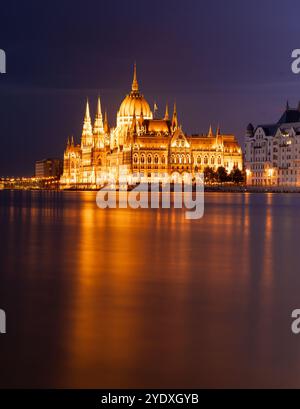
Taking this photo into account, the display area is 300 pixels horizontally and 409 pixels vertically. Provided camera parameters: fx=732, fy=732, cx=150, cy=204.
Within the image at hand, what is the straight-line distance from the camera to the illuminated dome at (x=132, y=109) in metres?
144

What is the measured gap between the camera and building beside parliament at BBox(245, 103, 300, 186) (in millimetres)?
104250

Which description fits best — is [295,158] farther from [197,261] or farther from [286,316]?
[286,316]

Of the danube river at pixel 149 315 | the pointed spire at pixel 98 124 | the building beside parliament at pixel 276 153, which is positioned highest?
the pointed spire at pixel 98 124

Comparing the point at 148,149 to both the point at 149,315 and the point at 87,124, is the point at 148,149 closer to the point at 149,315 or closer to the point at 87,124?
the point at 87,124

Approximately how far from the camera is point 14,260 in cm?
2016

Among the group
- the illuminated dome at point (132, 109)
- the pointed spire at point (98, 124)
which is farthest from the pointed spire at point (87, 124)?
the illuminated dome at point (132, 109)

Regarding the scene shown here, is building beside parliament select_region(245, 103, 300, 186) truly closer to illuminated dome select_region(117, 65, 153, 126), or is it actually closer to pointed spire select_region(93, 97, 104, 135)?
illuminated dome select_region(117, 65, 153, 126)

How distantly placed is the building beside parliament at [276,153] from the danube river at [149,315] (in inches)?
3225

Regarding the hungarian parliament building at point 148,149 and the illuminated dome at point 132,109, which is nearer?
the hungarian parliament building at point 148,149

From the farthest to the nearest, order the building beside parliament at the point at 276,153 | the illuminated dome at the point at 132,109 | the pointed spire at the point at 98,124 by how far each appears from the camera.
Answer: the pointed spire at the point at 98,124
the illuminated dome at the point at 132,109
the building beside parliament at the point at 276,153

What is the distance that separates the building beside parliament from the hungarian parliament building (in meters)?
19.0

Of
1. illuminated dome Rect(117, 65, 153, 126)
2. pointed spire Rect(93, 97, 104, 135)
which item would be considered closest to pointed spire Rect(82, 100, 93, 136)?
pointed spire Rect(93, 97, 104, 135)

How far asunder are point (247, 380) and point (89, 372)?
6.37ft

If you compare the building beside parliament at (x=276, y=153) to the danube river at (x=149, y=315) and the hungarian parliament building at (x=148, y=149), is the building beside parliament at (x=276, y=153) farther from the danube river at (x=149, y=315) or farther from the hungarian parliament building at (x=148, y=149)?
the danube river at (x=149, y=315)
